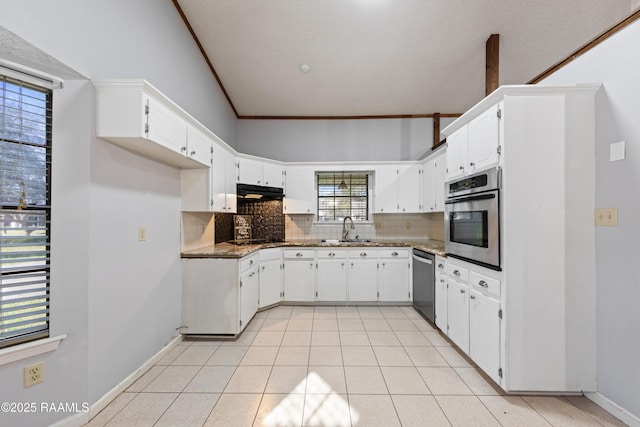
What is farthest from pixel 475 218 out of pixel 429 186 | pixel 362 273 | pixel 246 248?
pixel 246 248

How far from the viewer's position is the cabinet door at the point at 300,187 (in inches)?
164

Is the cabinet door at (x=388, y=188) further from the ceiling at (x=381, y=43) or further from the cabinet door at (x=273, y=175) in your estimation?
the cabinet door at (x=273, y=175)

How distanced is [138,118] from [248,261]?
1.83 meters

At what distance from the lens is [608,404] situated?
1709 mm

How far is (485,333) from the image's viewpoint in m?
2.04

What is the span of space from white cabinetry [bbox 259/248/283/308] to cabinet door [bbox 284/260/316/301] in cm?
10

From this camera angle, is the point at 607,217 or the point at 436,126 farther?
the point at 436,126

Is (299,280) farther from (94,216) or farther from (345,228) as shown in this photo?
(94,216)

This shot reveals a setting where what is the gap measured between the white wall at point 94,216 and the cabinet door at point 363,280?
2428 millimetres

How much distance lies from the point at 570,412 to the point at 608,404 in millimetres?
256

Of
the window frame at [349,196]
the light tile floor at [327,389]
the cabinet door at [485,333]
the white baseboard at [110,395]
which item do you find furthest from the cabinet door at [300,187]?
the cabinet door at [485,333]

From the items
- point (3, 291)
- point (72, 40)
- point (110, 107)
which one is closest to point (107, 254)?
point (3, 291)

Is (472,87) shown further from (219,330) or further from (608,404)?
(219,330)

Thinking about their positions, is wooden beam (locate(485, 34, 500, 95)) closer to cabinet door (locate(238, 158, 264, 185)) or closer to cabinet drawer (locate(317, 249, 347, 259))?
cabinet drawer (locate(317, 249, 347, 259))
